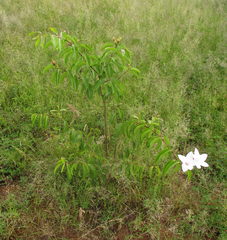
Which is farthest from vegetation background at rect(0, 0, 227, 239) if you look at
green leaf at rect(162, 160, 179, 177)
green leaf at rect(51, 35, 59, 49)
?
green leaf at rect(162, 160, 179, 177)

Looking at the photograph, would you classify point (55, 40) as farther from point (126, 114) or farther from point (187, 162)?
point (126, 114)

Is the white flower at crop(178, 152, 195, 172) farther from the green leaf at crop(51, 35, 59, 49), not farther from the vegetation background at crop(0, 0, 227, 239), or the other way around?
the green leaf at crop(51, 35, 59, 49)

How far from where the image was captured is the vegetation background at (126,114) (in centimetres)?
175

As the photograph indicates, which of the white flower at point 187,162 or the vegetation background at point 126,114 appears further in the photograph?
the vegetation background at point 126,114

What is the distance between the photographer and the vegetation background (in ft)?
5.75

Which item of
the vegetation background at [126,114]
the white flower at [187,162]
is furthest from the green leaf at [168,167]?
the vegetation background at [126,114]

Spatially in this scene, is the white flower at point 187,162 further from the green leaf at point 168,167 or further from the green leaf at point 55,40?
the green leaf at point 55,40

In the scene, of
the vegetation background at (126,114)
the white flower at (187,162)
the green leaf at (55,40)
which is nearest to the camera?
the white flower at (187,162)

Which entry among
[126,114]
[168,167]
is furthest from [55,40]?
[126,114]

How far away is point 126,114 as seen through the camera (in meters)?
2.70

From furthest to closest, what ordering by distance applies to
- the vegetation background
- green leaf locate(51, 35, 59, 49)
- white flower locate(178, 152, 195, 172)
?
the vegetation background < green leaf locate(51, 35, 59, 49) < white flower locate(178, 152, 195, 172)

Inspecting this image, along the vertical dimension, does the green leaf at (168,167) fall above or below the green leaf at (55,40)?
below

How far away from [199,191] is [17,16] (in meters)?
5.71

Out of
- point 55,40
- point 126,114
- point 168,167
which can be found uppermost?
point 55,40
